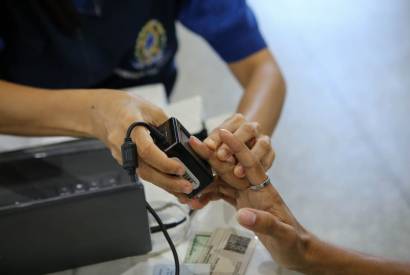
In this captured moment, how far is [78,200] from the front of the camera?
23.2 inches

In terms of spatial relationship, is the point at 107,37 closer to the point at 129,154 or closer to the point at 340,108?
the point at 129,154

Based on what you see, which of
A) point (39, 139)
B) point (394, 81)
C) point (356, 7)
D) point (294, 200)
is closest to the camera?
point (39, 139)

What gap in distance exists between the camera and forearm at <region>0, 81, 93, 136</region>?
2.47 ft

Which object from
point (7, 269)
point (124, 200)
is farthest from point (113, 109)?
point (7, 269)

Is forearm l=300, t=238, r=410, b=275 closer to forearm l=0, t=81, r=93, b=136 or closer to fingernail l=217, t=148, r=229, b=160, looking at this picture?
fingernail l=217, t=148, r=229, b=160

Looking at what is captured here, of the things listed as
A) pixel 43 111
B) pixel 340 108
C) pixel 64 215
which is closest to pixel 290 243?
pixel 64 215

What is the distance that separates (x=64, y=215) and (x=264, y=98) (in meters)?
0.46

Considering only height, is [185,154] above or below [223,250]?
above

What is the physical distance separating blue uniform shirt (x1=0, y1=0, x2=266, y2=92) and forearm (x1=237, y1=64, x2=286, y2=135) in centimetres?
8

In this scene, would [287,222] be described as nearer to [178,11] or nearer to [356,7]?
[178,11]

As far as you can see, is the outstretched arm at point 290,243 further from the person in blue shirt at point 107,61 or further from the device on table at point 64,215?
the device on table at point 64,215

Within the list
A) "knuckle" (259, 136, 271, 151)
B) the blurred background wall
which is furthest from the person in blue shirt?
the blurred background wall

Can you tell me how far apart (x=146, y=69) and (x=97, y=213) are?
503 mm

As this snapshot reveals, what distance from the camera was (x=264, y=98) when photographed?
2.92ft
